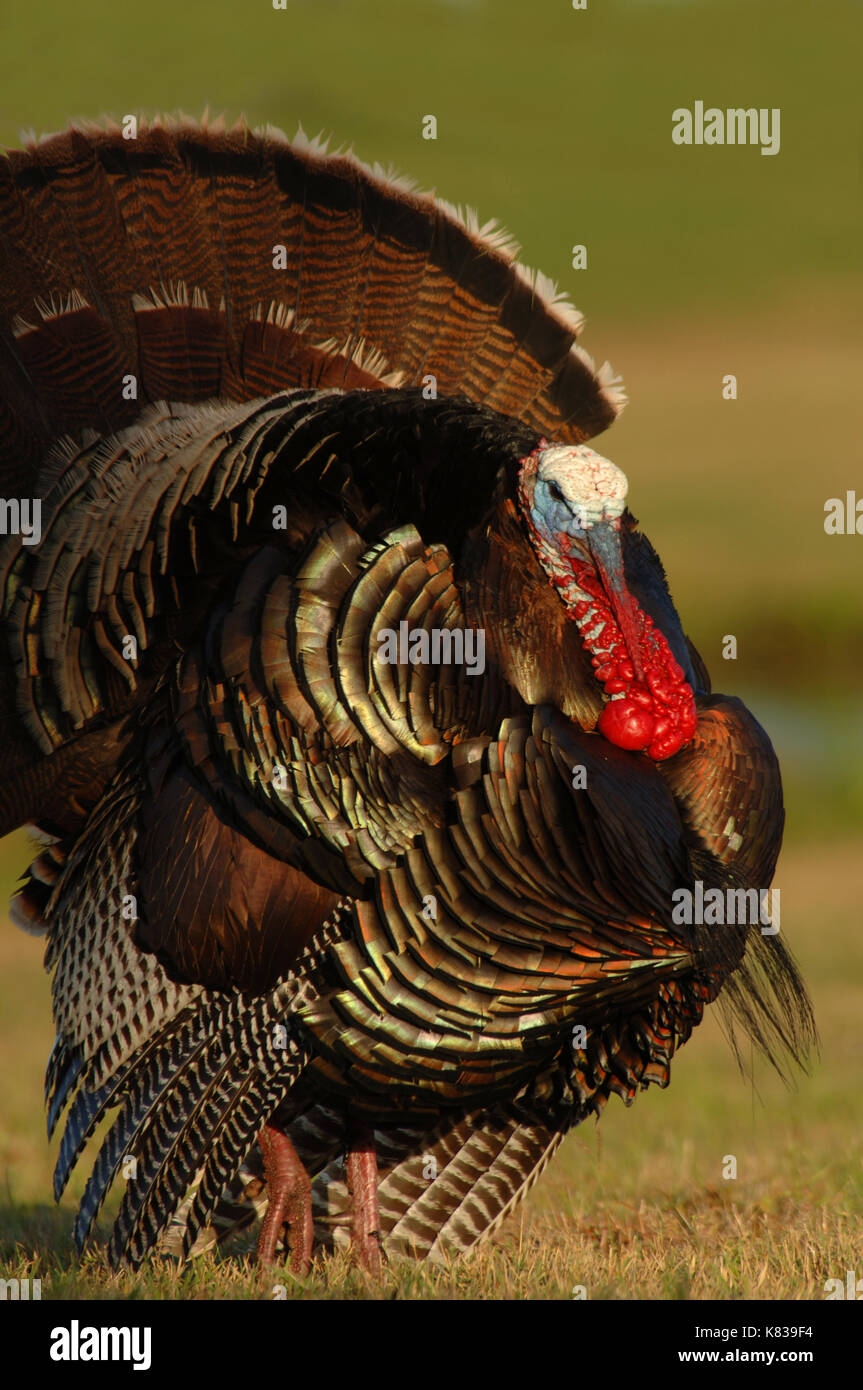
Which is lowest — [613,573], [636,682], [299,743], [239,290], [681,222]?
Result: [299,743]

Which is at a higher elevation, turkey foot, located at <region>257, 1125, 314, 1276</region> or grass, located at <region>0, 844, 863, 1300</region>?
turkey foot, located at <region>257, 1125, 314, 1276</region>

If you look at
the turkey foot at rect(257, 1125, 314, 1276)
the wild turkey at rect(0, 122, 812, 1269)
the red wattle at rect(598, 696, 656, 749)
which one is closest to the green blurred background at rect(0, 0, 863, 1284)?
the turkey foot at rect(257, 1125, 314, 1276)

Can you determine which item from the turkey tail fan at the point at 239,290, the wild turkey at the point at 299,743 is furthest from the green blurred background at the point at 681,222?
the turkey tail fan at the point at 239,290

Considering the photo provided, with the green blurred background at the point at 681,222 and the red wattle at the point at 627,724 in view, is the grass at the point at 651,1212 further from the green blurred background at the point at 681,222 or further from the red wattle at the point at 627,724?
the red wattle at the point at 627,724

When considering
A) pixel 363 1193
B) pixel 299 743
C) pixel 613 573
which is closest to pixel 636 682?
pixel 613 573

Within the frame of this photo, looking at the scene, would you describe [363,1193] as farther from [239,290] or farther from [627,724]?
[239,290]

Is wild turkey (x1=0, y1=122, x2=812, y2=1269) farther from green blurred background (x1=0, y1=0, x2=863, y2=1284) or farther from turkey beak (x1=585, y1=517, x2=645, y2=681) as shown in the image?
green blurred background (x1=0, y1=0, x2=863, y2=1284)
